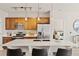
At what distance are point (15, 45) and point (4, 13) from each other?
41.3 inches

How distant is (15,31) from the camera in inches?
195

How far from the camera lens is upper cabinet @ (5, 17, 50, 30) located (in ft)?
16.0

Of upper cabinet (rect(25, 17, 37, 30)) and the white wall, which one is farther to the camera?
upper cabinet (rect(25, 17, 37, 30))

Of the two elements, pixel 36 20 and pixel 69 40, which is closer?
pixel 69 40

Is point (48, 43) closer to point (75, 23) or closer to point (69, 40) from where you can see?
point (69, 40)

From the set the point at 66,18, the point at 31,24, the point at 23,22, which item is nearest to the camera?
the point at 66,18

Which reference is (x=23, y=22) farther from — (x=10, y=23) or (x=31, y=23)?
(x=10, y=23)

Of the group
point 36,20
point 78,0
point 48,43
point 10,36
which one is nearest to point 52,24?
point 36,20

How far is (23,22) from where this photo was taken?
A: 5012 mm

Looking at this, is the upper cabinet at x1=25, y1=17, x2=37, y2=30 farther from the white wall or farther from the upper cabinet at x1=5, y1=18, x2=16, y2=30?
the white wall

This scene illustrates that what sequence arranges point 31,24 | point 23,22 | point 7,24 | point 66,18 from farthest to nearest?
point 31,24, point 23,22, point 7,24, point 66,18

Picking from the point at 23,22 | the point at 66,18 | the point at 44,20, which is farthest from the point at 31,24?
the point at 66,18

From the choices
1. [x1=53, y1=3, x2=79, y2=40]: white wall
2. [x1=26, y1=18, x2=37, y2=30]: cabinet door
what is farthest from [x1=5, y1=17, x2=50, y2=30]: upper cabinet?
[x1=53, y1=3, x2=79, y2=40]: white wall

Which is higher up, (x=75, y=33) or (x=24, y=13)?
(x=24, y=13)
